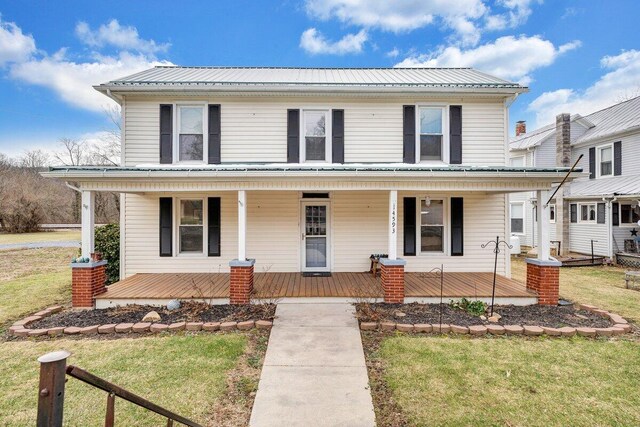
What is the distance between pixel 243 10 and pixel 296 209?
11627 millimetres

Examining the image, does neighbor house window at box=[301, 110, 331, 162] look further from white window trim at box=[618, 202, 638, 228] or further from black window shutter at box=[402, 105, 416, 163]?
white window trim at box=[618, 202, 638, 228]

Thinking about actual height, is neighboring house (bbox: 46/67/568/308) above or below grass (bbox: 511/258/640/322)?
above

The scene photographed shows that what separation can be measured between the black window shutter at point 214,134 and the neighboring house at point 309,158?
28 mm

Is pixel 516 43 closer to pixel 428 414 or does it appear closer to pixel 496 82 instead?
pixel 496 82

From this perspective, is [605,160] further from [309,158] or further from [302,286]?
[302,286]

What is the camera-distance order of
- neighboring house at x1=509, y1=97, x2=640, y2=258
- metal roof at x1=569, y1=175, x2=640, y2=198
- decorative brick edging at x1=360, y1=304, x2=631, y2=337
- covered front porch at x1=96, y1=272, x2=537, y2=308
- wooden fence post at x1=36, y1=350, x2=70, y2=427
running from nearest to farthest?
wooden fence post at x1=36, y1=350, x2=70, y2=427 < decorative brick edging at x1=360, y1=304, x2=631, y2=337 < covered front porch at x1=96, y1=272, x2=537, y2=308 < metal roof at x1=569, y1=175, x2=640, y2=198 < neighboring house at x1=509, y1=97, x2=640, y2=258

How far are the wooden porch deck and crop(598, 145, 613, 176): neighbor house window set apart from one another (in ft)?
34.7

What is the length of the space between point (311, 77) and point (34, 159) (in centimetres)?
4458

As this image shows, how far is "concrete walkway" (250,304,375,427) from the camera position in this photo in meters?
3.16

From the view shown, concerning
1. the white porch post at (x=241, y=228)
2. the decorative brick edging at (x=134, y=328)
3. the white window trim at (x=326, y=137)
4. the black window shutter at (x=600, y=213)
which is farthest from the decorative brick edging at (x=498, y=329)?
the black window shutter at (x=600, y=213)

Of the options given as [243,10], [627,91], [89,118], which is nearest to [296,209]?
[243,10]

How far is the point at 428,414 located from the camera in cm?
317

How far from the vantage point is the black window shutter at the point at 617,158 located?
13.2m

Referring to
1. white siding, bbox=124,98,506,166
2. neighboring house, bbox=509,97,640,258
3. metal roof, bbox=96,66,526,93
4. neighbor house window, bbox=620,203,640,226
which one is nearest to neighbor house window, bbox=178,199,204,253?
white siding, bbox=124,98,506,166
